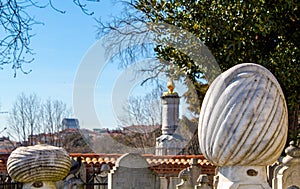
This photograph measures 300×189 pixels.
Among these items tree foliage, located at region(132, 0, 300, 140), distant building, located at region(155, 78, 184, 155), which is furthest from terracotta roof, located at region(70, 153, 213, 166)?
tree foliage, located at region(132, 0, 300, 140)

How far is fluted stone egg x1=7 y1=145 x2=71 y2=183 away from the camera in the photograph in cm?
670

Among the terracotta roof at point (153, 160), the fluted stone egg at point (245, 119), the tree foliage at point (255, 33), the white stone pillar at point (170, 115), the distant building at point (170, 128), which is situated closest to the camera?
the fluted stone egg at point (245, 119)

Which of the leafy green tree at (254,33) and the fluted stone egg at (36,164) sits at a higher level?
the leafy green tree at (254,33)

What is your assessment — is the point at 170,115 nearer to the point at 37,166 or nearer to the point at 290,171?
the point at 290,171

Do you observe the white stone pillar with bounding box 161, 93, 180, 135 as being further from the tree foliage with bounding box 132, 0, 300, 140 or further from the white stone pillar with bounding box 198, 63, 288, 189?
the white stone pillar with bounding box 198, 63, 288, 189

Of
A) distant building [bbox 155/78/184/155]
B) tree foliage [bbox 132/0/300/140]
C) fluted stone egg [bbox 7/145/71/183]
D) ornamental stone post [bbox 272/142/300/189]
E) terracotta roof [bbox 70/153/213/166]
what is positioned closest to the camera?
fluted stone egg [bbox 7/145/71/183]

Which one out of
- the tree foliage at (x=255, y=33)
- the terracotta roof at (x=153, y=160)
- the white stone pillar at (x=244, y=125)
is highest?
the tree foliage at (x=255, y=33)

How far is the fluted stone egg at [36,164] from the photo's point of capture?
22.0 ft

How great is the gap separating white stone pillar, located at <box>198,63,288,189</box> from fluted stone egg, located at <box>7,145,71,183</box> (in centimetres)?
305

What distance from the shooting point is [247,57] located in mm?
8039

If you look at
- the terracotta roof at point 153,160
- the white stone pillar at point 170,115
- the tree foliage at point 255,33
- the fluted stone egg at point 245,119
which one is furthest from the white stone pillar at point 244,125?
the white stone pillar at point 170,115

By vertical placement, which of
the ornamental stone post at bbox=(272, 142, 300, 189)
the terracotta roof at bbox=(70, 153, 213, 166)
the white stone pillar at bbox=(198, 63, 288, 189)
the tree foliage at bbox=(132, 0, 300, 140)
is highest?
the tree foliage at bbox=(132, 0, 300, 140)

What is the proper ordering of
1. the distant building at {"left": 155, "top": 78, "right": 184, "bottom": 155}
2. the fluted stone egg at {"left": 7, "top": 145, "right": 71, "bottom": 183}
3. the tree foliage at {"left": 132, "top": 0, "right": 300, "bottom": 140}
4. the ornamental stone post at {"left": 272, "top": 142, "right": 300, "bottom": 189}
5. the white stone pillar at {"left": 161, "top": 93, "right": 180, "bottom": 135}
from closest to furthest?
the fluted stone egg at {"left": 7, "top": 145, "right": 71, "bottom": 183}
the ornamental stone post at {"left": 272, "top": 142, "right": 300, "bottom": 189}
the tree foliage at {"left": 132, "top": 0, "right": 300, "bottom": 140}
the distant building at {"left": 155, "top": 78, "right": 184, "bottom": 155}
the white stone pillar at {"left": 161, "top": 93, "right": 180, "bottom": 135}

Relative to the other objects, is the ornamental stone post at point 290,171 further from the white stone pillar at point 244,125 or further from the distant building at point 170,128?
the distant building at point 170,128
